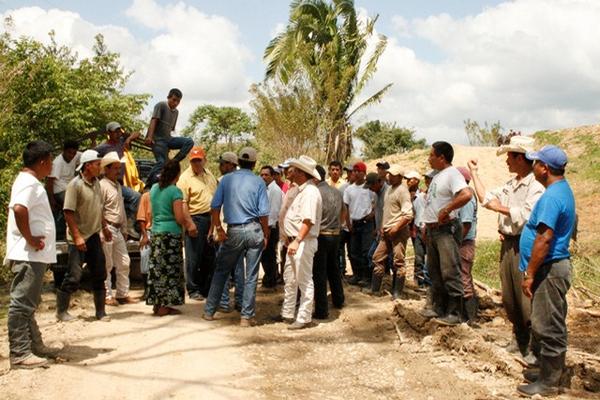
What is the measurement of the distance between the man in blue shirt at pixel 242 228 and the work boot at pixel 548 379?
10.3ft

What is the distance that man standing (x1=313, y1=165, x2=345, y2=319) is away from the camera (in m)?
7.14

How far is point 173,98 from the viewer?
8891 mm

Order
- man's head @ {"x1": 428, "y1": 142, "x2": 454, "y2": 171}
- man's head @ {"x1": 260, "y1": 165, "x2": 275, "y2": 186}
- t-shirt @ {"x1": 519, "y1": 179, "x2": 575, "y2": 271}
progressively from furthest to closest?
1. man's head @ {"x1": 260, "y1": 165, "x2": 275, "y2": 186}
2. man's head @ {"x1": 428, "y1": 142, "x2": 454, "y2": 171}
3. t-shirt @ {"x1": 519, "y1": 179, "x2": 575, "y2": 271}

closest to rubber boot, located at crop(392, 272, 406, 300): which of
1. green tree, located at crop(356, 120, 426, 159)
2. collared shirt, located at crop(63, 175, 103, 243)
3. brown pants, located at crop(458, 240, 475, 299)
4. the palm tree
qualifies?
brown pants, located at crop(458, 240, 475, 299)

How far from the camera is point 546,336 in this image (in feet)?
14.7

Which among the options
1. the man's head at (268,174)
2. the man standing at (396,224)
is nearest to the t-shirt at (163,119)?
the man's head at (268,174)

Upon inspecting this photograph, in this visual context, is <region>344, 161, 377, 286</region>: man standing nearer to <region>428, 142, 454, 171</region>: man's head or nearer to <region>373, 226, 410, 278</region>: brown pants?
<region>373, 226, 410, 278</region>: brown pants

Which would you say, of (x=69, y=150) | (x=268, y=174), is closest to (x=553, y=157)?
(x=268, y=174)

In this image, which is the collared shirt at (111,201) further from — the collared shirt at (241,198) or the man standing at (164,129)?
the man standing at (164,129)

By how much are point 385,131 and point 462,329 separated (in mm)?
34705

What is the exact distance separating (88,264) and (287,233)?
219 centimetres

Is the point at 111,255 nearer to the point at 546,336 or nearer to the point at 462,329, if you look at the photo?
the point at 462,329

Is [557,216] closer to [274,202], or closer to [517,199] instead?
[517,199]

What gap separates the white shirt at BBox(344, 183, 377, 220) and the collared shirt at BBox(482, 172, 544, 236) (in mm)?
3494
